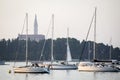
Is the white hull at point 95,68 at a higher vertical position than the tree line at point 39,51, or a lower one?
lower

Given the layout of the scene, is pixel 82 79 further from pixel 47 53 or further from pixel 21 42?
pixel 21 42

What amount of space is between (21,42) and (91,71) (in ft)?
219

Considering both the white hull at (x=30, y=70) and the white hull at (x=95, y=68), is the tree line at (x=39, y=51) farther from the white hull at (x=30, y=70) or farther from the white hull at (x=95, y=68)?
the white hull at (x=30, y=70)

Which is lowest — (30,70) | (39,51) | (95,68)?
(30,70)

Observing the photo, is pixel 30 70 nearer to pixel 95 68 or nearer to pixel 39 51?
pixel 95 68

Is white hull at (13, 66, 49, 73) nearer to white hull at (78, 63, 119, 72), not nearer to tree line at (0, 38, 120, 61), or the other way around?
white hull at (78, 63, 119, 72)

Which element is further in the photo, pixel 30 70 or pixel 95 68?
pixel 95 68

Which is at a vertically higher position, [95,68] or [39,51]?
[39,51]

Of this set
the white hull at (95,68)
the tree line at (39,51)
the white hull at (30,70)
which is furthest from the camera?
the tree line at (39,51)

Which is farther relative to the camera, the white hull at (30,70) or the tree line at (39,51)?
the tree line at (39,51)

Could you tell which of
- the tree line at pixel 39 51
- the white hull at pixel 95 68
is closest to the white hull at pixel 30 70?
the white hull at pixel 95 68

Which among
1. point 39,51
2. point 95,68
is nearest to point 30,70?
point 95,68

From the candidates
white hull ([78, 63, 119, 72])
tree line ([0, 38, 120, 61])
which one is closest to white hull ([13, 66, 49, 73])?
white hull ([78, 63, 119, 72])

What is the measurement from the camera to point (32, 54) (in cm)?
14812
